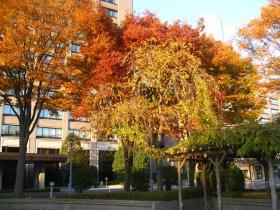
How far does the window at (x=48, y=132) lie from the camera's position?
52.5 metres

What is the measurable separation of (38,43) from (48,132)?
114 ft

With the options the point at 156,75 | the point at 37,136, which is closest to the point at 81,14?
the point at 156,75

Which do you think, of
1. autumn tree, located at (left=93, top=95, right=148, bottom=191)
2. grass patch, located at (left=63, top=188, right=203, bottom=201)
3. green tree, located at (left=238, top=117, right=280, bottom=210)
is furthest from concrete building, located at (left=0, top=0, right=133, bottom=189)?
green tree, located at (left=238, top=117, right=280, bottom=210)

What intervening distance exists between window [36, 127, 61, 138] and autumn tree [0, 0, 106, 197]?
30.6 meters

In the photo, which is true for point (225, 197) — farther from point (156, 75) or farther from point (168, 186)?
point (168, 186)

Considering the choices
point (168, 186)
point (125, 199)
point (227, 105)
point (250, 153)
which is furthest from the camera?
point (168, 186)

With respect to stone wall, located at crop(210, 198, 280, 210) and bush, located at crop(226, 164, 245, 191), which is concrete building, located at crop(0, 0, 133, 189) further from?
stone wall, located at crop(210, 198, 280, 210)

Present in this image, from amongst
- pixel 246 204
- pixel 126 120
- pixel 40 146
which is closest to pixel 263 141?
pixel 246 204

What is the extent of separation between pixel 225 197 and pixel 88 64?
1062cm

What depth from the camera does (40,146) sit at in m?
52.3

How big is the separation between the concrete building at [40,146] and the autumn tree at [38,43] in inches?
921

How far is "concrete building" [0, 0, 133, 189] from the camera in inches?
1886

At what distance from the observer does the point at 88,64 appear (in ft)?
71.8

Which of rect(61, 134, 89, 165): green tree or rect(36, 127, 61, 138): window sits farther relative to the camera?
rect(36, 127, 61, 138): window
